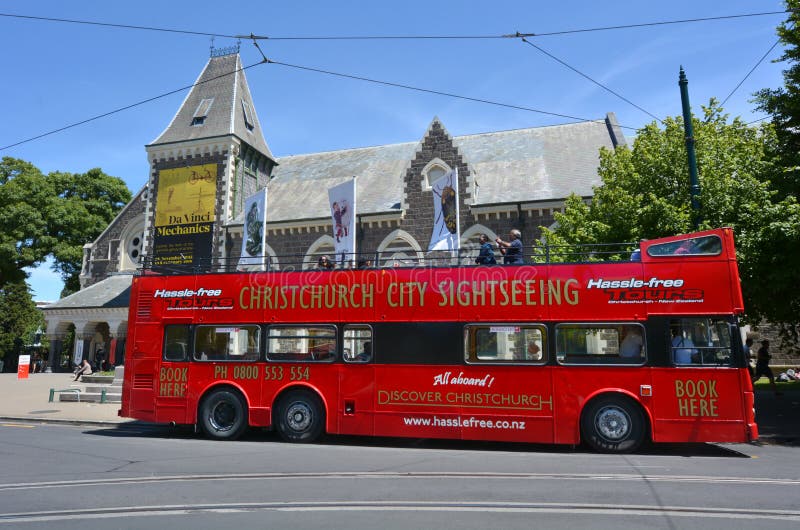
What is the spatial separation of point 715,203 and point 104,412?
16437 mm

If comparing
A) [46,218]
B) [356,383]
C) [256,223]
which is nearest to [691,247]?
[356,383]

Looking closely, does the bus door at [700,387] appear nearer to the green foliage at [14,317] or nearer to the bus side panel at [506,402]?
the bus side panel at [506,402]

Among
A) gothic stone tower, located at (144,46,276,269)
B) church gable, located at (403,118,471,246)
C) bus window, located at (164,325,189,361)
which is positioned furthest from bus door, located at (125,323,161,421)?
gothic stone tower, located at (144,46,276,269)

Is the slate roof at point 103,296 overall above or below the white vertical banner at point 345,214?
below

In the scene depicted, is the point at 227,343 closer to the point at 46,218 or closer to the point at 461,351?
the point at 461,351

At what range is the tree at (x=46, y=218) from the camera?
127 ft

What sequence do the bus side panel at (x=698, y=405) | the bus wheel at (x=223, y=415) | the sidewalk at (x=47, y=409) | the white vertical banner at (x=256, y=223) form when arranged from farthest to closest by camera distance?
1. the white vertical banner at (x=256, y=223)
2. the sidewalk at (x=47, y=409)
3. the bus wheel at (x=223, y=415)
4. the bus side panel at (x=698, y=405)

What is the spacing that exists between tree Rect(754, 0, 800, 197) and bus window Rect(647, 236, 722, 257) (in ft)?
18.8

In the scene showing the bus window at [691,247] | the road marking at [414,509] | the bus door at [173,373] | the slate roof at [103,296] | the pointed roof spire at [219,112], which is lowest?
the road marking at [414,509]

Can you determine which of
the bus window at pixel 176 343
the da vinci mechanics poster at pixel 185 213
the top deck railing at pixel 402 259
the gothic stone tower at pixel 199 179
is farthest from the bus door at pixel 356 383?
the da vinci mechanics poster at pixel 185 213

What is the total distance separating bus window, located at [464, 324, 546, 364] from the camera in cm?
947

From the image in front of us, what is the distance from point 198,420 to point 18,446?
9.79 feet

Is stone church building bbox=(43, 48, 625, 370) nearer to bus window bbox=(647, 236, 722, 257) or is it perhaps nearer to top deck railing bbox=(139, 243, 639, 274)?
top deck railing bbox=(139, 243, 639, 274)

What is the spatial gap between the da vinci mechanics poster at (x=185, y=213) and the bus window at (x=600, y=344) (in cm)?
2331
